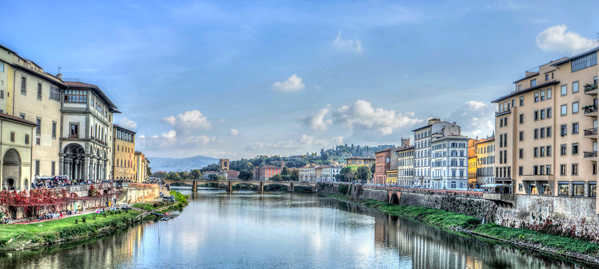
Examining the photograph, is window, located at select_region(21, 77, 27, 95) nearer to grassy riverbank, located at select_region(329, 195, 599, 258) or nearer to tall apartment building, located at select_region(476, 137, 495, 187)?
grassy riverbank, located at select_region(329, 195, 599, 258)

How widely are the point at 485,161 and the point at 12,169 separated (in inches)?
3006

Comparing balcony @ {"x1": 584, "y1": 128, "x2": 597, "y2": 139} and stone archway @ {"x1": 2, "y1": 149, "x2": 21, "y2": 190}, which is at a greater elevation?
balcony @ {"x1": 584, "y1": 128, "x2": 597, "y2": 139}

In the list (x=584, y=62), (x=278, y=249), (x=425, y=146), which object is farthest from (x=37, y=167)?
(x=425, y=146)

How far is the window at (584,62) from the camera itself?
1560 inches

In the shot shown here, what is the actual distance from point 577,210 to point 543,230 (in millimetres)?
4116

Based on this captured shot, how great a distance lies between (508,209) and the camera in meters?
49.4

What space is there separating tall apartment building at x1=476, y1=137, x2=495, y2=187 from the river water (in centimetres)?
3230

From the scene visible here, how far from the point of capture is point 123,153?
308 feet

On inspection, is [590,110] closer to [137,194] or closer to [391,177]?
[137,194]

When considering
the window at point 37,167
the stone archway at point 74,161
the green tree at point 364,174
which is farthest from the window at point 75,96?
the green tree at point 364,174

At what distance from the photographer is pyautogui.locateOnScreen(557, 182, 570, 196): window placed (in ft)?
140

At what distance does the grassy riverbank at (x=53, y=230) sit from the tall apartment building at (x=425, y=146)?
212ft

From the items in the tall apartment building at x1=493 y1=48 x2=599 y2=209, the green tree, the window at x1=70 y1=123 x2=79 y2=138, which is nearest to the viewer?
the tall apartment building at x1=493 y1=48 x2=599 y2=209

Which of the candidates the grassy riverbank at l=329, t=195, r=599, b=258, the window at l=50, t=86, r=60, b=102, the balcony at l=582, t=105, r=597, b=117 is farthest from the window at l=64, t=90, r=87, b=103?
the balcony at l=582, t=105, r=597, b=117
